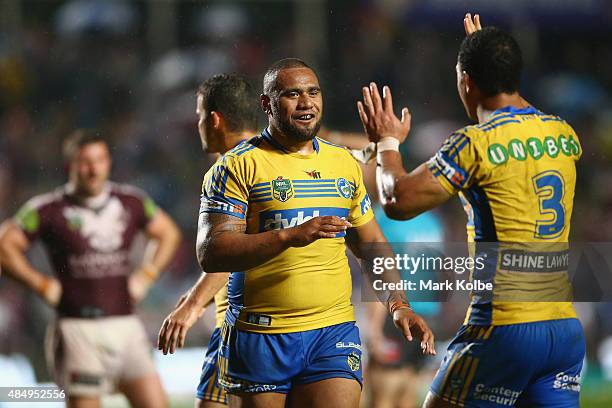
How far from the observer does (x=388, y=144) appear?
173 inches

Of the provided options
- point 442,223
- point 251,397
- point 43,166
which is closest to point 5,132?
point 43,166

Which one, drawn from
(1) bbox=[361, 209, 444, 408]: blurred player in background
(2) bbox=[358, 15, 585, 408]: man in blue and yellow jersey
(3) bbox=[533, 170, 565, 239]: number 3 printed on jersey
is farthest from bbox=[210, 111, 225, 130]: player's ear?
(1) bbox=[361, 209, 444, 408]: blurred player in background

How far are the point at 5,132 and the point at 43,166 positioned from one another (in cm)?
110

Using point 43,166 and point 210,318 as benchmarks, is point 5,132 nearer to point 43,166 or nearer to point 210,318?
point 43,166

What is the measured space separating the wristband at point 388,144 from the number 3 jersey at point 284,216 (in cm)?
24

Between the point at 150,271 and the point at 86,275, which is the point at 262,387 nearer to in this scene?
the point at 86,275

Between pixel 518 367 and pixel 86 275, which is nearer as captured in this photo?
pixel 518 367

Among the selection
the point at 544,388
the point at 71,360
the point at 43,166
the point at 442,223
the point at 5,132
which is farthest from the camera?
the point at 5,132

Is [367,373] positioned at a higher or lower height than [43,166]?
lower

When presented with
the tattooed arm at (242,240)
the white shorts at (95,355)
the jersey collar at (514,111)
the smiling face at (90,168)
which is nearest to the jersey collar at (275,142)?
the tattooed arm at (242,240)

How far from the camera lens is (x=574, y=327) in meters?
4.09

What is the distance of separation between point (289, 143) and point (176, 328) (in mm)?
1153

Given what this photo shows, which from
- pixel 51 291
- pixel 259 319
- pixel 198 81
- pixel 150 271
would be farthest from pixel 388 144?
pixel 198 81

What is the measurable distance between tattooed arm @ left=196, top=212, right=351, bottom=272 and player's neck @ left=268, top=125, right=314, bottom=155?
1.52 ft
